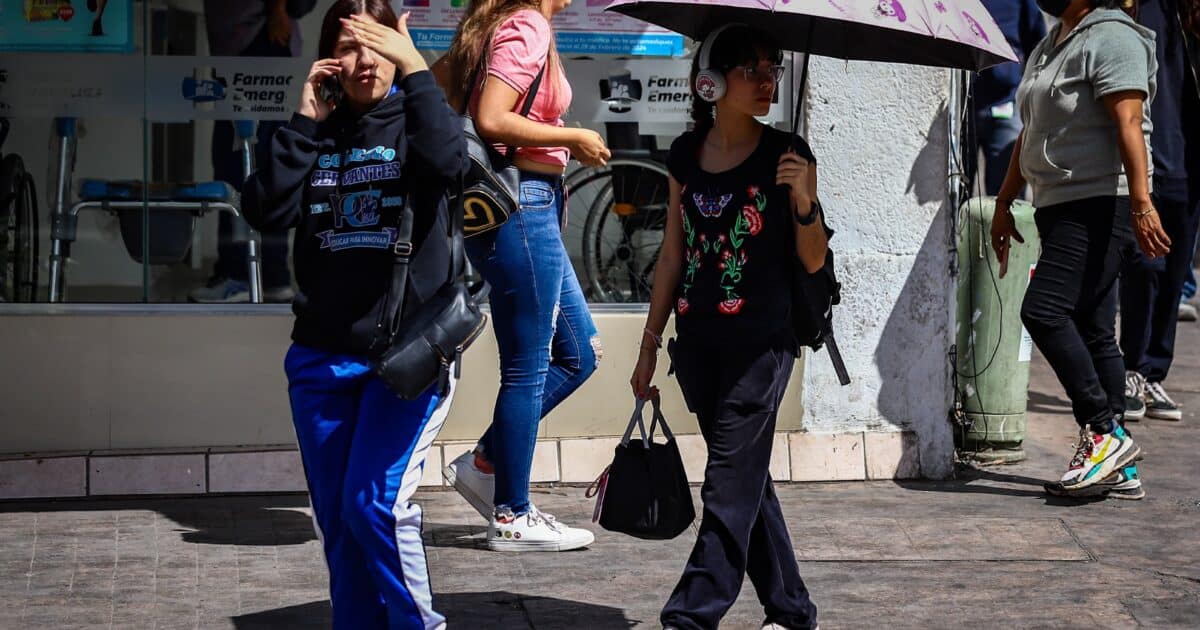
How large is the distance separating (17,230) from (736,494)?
3554mm

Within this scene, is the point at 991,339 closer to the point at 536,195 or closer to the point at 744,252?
the point at 536,195

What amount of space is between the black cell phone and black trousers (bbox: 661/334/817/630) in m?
1.08

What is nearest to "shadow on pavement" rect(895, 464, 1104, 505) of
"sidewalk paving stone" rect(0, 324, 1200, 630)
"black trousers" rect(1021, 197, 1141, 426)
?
"sidewalk paving stone" rect(0, 324, 1200, 630)

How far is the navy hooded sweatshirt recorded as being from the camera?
3711mm

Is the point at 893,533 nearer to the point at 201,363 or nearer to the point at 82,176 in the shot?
the point at 201,363

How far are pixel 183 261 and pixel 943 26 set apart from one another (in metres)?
3.47

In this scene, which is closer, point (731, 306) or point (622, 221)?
point (731, 306)

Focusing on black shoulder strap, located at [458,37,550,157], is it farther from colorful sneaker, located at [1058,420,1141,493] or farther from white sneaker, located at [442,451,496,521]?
colorful sneaker, located at [1058,420,1141,493]

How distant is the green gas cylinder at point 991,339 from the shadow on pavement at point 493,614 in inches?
107

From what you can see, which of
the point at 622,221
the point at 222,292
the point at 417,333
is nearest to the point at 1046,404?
the point at 622,221

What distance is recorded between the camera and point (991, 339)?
687 centimetres

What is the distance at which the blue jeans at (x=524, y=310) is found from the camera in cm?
518

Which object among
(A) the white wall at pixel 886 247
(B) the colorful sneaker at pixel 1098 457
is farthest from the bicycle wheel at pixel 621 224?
(B) the colorful sneaker at pixel 1098 457

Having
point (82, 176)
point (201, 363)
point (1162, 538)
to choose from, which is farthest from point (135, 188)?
point (1162, 538)
